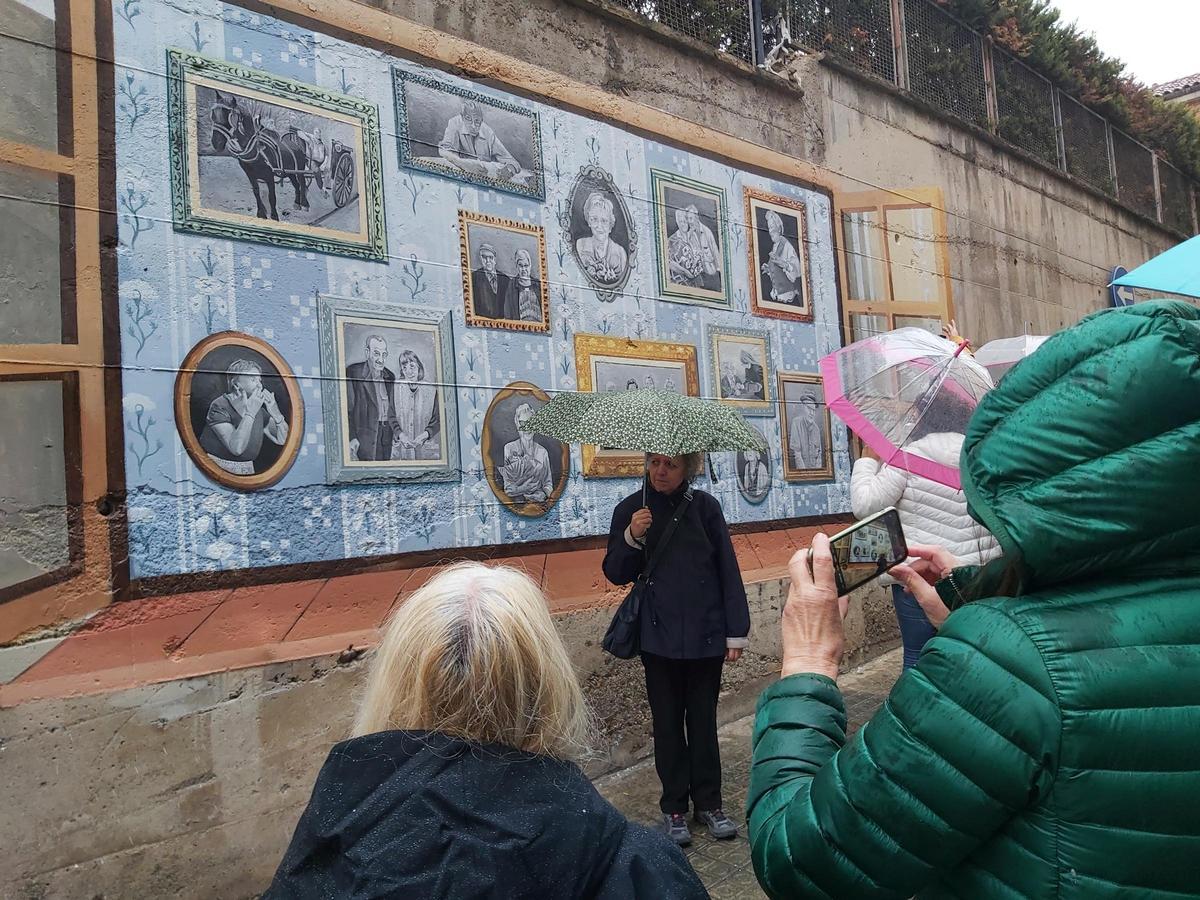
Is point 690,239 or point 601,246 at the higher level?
point 690,239

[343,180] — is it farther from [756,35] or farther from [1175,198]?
[1175,198]

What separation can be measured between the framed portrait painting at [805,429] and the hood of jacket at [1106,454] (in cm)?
493

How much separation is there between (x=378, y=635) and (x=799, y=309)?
3833 mm

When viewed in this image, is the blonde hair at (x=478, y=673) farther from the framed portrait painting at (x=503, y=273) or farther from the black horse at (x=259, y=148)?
the framed portrait painting at (x=503, y=273)

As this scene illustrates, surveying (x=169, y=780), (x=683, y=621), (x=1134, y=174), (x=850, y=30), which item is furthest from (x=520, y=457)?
(x=1134, y=174)

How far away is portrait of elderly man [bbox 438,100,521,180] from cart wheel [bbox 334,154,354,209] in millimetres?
520

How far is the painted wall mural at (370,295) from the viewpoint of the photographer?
3.40 metres

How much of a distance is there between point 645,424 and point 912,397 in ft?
3.42

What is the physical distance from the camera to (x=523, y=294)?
457 cm

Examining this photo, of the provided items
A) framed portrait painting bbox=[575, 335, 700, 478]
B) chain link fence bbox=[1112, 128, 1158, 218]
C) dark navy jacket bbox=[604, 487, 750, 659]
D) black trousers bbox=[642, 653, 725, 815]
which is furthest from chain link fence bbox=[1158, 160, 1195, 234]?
black trousers bbox=[642, 653, 725, 815]

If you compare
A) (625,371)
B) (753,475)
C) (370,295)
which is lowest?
(753,475)

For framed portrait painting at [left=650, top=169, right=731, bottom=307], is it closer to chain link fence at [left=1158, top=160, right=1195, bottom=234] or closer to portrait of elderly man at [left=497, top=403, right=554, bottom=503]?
portrait of elderly man at [left=497, top=403, right=554, bottom=503]

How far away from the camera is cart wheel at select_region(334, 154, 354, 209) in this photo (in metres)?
3.90

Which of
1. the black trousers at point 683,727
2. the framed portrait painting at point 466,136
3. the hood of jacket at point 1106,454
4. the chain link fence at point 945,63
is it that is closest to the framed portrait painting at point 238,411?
the framed portrait painting at point 466,136
